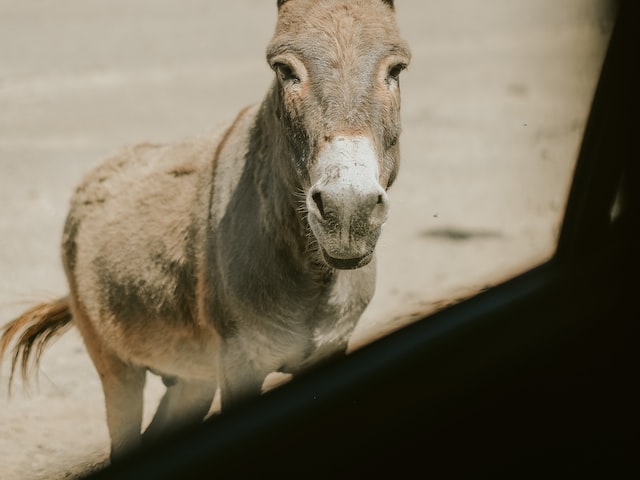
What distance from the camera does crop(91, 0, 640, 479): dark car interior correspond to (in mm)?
1967

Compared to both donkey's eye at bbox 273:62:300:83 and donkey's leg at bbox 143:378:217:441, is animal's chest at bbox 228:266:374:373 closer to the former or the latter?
donkey's leg at bbox 143:378:217:441

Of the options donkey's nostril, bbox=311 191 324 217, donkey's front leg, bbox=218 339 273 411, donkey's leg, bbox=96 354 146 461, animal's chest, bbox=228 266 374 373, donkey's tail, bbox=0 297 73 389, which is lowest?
donkey's leg, bbox=96 354 146 461

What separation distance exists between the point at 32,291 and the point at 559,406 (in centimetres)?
338

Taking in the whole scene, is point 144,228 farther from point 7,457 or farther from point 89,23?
point 89,23

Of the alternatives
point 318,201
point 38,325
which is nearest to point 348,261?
point 318,201

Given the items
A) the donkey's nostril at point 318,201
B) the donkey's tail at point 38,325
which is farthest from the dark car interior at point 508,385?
the donkey's tail at point 38,325

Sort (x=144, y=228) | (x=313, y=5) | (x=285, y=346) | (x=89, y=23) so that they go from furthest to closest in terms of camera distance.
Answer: (x=89, y=23)
(x=144, y=228)
(x=285, y=346)
(x=313, y=5)

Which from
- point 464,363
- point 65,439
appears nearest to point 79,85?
point 65,439

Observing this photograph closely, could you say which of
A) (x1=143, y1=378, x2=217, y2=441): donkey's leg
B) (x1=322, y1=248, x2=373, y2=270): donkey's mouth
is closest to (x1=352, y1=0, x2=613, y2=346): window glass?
(x1=322, y1=248, x2=373, y2=270): donkey's mouth

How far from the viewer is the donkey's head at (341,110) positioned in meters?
2.22

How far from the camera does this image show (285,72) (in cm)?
255

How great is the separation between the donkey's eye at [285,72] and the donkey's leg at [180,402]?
120 cm

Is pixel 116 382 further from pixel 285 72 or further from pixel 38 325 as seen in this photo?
pixel 285 72

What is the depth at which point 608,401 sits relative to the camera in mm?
2992
